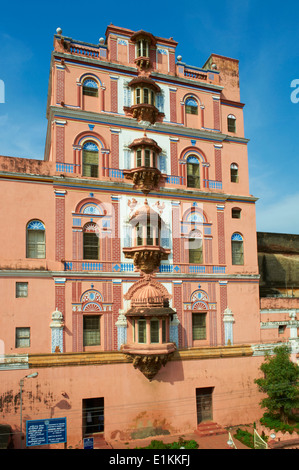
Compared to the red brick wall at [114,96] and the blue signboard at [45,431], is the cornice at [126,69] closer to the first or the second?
the red brick wall at [114,96]

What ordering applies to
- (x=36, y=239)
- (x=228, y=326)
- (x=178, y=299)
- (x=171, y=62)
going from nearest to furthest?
(x=36, y=239) < (x=178, y=299) < (x=228, y=326) < (x=171, y=62)

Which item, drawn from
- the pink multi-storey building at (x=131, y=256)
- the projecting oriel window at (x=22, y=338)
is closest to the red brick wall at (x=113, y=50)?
the pink multi-storey building at (x=131, y=256)

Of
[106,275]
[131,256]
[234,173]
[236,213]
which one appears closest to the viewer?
[106,275]

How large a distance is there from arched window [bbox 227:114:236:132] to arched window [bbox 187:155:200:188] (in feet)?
12.8

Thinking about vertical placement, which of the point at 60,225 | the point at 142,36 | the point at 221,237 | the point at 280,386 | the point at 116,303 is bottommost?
the point at 280,386

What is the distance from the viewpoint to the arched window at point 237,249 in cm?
2666

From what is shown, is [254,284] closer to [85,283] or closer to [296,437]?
[296,437]

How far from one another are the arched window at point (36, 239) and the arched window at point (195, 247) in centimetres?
890

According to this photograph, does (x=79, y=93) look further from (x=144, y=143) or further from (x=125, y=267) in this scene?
(x=125, y=267)

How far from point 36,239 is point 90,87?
32.2 ft

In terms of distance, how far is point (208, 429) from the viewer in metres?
22.9

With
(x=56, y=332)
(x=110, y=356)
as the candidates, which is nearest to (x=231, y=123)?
(x=110, y=356)

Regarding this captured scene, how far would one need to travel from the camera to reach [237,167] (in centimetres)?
2786

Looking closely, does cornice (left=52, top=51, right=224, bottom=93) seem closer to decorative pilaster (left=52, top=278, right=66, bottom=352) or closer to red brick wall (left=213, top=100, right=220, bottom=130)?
red brick wall (left=213, top=100, right=220, bottom=130)
